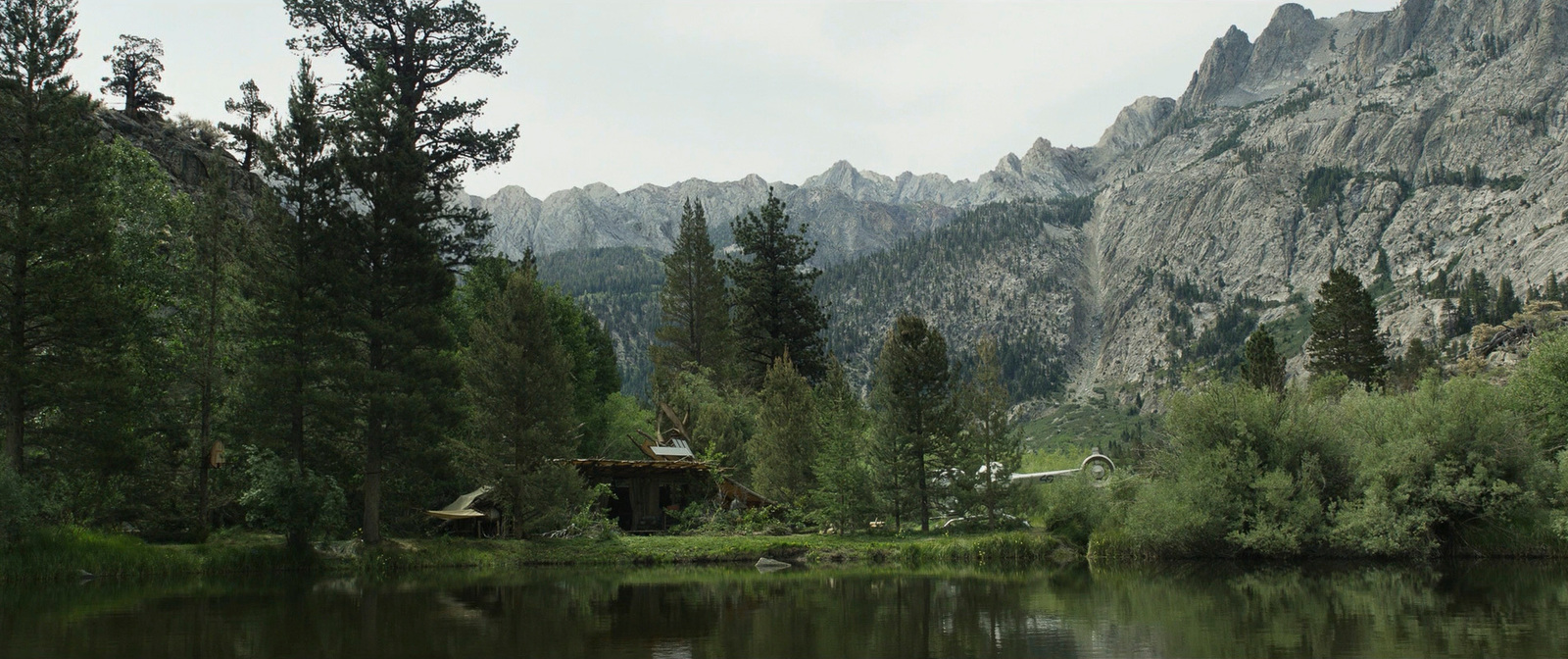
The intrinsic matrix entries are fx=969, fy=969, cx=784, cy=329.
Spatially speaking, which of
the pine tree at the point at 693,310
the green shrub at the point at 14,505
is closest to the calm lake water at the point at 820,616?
the green shrub at the point at 14,505

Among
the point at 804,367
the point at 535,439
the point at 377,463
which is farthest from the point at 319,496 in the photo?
the point at 804,367

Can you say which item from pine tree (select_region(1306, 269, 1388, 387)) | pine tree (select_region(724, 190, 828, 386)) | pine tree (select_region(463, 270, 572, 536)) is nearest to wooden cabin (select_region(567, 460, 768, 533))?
pine tree (select_region(463, 270, 572, 536))

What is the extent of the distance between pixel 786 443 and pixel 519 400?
42.2 ft

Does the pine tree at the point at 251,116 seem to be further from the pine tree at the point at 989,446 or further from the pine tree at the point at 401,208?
the pine tree at the point at 989,446

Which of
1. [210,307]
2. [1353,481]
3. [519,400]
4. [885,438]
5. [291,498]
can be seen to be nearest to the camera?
[291,498]

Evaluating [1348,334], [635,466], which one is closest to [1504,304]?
[1348,334]

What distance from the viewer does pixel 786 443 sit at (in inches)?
1727

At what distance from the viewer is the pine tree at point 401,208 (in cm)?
3406

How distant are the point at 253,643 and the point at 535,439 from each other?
20144 millimetres

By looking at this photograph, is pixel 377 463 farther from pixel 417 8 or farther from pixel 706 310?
pixel 706 310

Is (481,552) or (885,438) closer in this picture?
(481,552)

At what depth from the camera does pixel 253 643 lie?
15109mm

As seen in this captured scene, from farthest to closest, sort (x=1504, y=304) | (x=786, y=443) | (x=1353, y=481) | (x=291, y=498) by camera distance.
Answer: (x=1504, y=304), (x=786, y=443), (x=1353, y=481), (x=291, y=498)

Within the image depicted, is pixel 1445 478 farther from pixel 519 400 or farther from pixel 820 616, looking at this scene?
pixel 519 400
